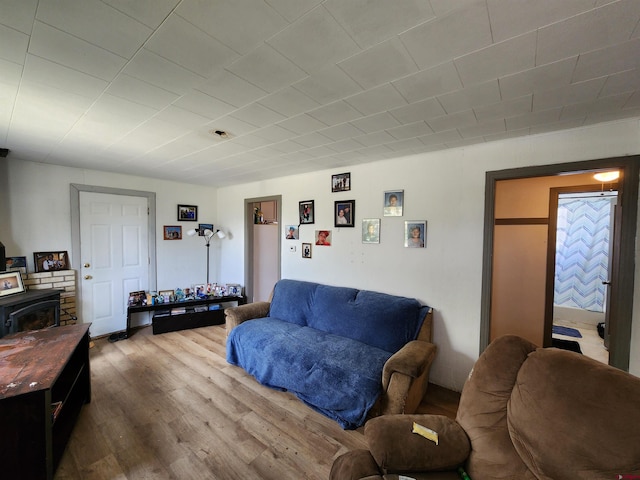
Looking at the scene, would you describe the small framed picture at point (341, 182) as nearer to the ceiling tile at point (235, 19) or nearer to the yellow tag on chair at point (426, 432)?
the ceiling tile at point (235, 19)

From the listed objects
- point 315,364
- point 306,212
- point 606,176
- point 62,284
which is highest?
point 606,176

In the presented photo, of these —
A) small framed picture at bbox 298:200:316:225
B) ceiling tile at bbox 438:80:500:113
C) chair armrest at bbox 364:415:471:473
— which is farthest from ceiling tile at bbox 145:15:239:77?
small framed picture at bbox 298:200:316:225

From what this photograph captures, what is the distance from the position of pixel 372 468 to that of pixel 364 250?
2.09 m

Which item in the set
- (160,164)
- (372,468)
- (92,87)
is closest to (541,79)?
(372,468)

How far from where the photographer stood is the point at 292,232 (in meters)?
3.74

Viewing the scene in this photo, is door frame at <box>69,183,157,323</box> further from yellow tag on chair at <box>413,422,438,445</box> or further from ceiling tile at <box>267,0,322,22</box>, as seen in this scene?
yellow tag on chair at <box>413,422,438,445</box>

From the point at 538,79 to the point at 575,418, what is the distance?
1.56 m

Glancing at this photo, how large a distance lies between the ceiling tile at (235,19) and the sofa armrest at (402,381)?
213cm

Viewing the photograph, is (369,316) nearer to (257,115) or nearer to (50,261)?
(257,115)

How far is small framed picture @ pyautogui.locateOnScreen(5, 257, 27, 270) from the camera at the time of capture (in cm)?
294

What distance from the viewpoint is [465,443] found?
1.27m

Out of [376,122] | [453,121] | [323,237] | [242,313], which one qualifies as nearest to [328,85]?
[376,122]

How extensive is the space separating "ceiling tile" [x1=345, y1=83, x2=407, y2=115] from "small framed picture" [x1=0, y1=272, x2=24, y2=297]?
3.89 m

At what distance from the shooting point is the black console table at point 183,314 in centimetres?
378
